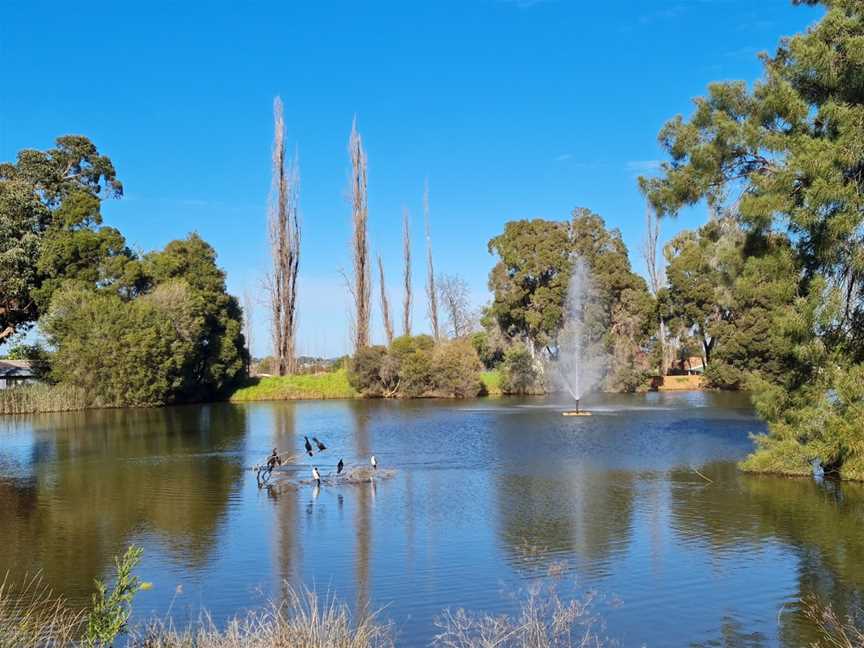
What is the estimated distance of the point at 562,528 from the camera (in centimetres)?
1305

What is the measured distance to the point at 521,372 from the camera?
163 feet

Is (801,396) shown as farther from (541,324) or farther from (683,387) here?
(683,387)

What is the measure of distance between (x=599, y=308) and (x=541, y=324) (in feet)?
12.1

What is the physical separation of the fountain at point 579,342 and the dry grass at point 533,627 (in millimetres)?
40457

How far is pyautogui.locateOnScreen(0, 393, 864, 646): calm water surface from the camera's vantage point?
30.7 ft

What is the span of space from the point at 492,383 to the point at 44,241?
88.5 ft

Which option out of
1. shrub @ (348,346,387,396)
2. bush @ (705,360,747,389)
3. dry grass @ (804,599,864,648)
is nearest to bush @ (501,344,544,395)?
shrub @ (348,346,387,396)

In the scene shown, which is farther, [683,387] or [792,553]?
[683,387]

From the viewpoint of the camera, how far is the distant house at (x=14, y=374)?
45.0 meters

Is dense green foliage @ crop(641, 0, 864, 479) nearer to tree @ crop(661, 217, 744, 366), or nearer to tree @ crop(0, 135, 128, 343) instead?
tree @ crop(661, 217, 744, 366)

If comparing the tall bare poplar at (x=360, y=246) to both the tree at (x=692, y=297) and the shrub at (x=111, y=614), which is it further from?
the shrub at (x=111, y=614)

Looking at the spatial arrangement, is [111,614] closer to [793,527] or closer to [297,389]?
[793,527]

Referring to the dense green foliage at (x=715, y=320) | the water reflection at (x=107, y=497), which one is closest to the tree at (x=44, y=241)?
the water reflection at (x=107, y=497)

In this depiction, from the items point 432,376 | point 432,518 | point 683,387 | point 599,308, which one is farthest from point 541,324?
point 432,518
